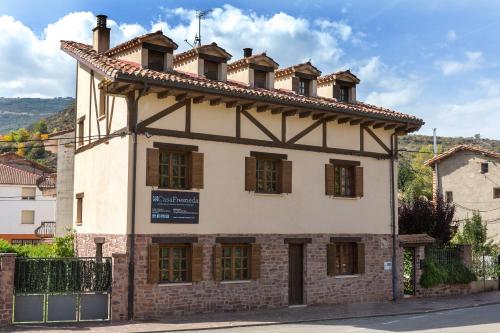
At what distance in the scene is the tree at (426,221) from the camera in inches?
1161

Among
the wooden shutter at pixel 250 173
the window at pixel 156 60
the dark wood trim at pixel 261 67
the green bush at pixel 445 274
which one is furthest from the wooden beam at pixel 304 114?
the green bush at pixel 445 274

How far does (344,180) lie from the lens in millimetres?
22547

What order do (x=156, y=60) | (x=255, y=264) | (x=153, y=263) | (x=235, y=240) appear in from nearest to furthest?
(x=153, y=263)
(x=235, y=240)
(x=255, y=264)
(x=156, y=60)

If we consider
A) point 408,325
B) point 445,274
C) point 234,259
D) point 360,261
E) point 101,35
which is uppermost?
point 101,35

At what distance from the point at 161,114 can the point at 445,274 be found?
13.8 metres

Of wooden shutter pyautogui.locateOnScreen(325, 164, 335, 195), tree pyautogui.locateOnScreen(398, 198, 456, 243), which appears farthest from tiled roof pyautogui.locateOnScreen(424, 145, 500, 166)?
wooden shutter pyautogui.locateOnScreen(325, 164, 335, 195)

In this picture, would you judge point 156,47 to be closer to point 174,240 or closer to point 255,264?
point 174,240

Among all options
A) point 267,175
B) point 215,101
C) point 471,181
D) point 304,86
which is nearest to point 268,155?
point 267,175

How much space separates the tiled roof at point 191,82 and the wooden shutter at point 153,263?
4.58 m

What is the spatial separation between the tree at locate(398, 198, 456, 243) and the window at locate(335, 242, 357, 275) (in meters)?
7.86

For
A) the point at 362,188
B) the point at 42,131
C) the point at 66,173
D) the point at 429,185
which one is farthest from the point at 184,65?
the point at 42,131

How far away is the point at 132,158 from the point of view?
57.0 ft

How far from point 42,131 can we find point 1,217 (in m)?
58.8

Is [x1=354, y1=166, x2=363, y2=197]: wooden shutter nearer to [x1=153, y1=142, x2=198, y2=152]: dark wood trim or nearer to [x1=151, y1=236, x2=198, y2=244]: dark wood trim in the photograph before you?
[x1=153, y1=142, x2=198, y2=152]: dark wood trim
